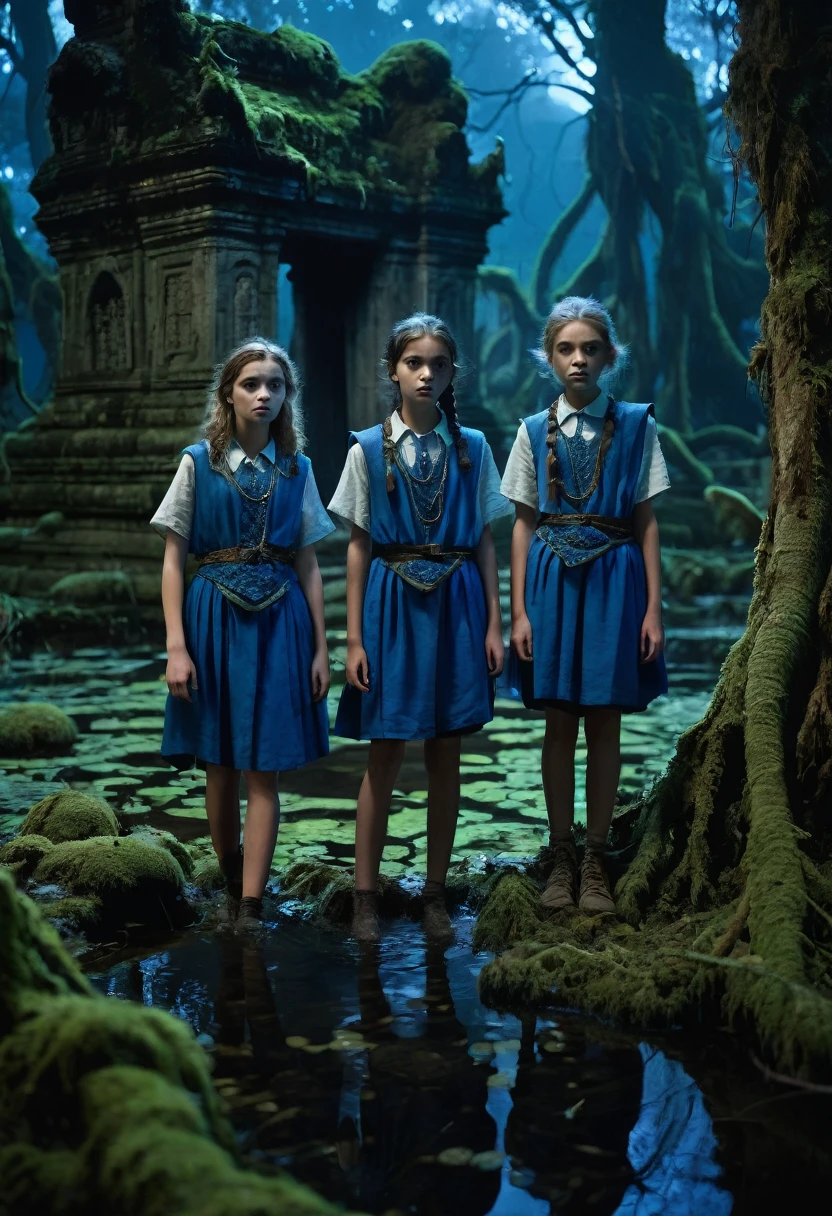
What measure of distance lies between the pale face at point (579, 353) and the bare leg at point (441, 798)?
3.43 feet

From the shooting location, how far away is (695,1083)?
2.68 meters

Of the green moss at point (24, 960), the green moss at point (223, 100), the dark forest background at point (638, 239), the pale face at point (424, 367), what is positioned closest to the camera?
the green moss at point (24, 960)

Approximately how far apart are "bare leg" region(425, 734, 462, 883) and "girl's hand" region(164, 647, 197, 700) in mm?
675

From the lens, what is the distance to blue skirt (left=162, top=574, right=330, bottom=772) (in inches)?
146

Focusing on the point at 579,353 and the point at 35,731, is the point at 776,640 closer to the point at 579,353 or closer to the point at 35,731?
the point at 579,353

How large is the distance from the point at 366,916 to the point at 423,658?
720 millimetres

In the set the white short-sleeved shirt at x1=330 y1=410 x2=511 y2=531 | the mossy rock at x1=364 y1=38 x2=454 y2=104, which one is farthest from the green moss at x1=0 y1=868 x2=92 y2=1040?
the mossy rock at x1=364 y1=38 x2=454 y2=104

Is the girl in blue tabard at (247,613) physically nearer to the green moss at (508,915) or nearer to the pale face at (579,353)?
the green moss at (508,915)

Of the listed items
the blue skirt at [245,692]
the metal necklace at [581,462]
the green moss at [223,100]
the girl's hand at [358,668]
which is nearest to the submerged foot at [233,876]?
the blue skirt at [245,692]

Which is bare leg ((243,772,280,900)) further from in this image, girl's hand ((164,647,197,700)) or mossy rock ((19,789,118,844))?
mossy rock ((19,789,118,844))

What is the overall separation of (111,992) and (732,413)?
829 inches

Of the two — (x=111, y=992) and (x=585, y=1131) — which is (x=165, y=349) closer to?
(x=111, y=992)

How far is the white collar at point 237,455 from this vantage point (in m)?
3.81

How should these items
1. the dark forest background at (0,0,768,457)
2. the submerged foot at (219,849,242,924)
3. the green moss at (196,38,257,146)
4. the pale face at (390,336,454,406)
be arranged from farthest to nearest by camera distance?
the dark forest background at (0,0,768,457)
the green moss at (196,38,257,146)
the submerged foot at (219,849,242,924)
the pale face at (390,336,454,406)
